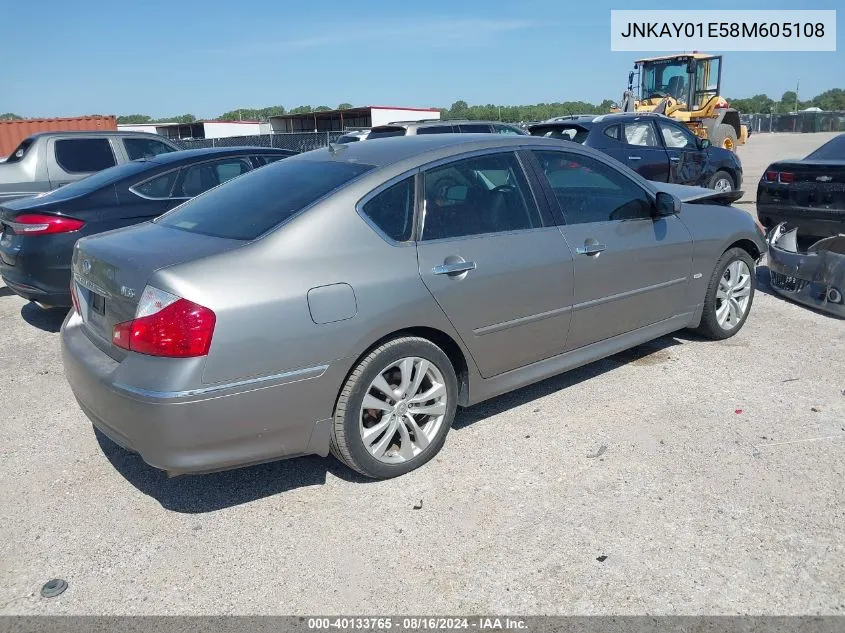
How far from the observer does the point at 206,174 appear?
21.5 ft

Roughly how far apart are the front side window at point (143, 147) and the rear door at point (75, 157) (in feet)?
0.97

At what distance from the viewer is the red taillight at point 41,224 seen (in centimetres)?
558

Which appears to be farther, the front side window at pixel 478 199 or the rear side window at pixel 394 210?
the front side window at pixel 478 199

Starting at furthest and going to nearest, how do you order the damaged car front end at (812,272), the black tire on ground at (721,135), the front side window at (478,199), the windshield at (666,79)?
the windshield at (666,79) → the black tire on ground at (721,135) → the damaged car front end at (812,272) → the front side window at (478,199)

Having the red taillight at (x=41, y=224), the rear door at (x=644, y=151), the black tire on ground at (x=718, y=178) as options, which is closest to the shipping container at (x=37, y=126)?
the rear door at (x=644, y=151)

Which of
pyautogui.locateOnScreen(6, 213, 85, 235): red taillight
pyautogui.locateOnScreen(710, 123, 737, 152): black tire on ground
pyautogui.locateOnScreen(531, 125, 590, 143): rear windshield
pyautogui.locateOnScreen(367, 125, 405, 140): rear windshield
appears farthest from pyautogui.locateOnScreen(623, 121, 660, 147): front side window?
pyautogui.locateOnScreen(6, 213, 85, 235): red taillight

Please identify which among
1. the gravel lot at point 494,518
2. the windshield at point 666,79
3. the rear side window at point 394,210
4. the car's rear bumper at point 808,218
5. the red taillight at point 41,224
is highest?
the windshield at point 666,79

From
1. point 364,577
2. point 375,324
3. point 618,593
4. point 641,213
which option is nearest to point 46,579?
point 364,577

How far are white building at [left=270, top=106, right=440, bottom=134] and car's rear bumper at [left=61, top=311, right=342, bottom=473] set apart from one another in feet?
84.9

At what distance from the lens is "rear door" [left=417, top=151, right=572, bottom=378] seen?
3514 mm

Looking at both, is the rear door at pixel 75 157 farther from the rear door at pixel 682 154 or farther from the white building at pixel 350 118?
the white building at pixel 350 118

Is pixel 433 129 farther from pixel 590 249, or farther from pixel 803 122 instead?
pixel 803 122

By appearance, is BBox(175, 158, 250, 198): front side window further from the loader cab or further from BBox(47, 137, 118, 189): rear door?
the loader cab

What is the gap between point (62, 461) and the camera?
3.72 meters
